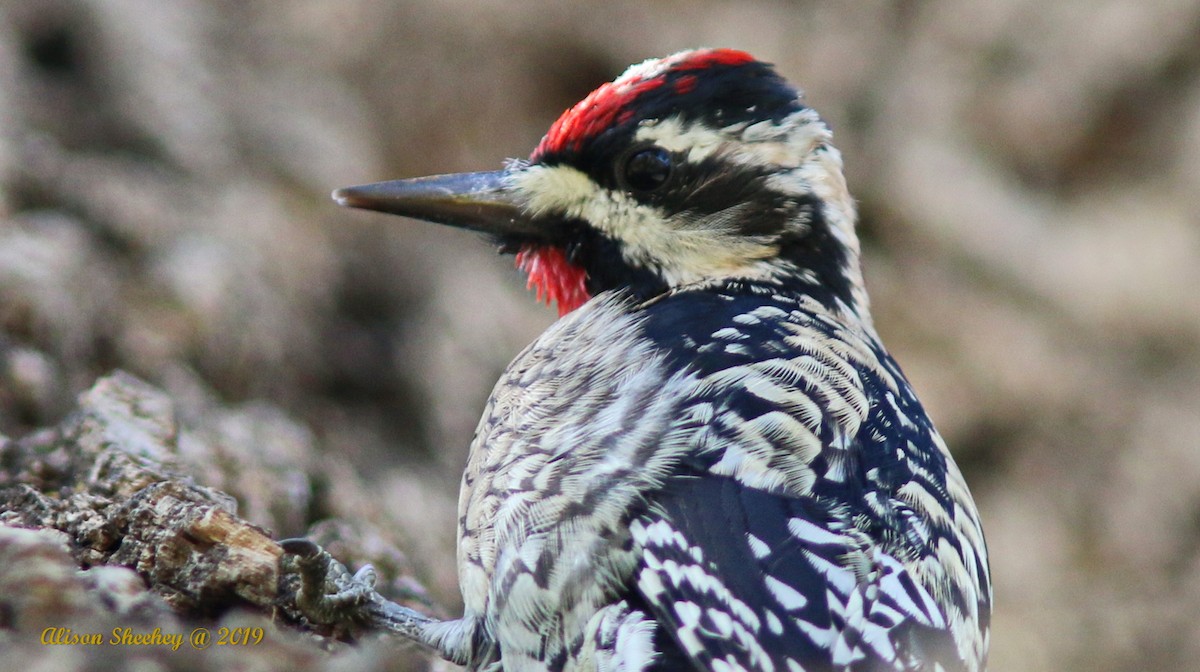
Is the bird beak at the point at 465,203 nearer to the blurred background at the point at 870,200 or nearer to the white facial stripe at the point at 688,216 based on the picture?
the white facial stripe at the point at 688,216

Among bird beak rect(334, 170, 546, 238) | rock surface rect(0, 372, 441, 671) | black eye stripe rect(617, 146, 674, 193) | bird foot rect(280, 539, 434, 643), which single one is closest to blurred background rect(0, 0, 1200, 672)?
rock surface rect(0, 372, 441, 671)

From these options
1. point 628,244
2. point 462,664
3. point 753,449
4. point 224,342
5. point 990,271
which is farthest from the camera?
point 990,271

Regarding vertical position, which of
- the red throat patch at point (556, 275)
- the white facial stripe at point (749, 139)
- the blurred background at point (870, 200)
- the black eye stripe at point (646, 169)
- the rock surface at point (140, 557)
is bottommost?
the rock surface at point (140, 557)

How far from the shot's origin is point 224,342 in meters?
3.47

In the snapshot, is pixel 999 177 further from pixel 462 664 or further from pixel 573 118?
pixel 462 664

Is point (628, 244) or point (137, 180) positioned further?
point (137, 180)

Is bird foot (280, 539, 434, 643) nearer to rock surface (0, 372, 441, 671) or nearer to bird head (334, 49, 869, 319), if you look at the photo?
rock surface (0, 372, 441, 671)

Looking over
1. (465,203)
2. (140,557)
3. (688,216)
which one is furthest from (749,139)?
(140,557)

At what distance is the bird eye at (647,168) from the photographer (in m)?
2.66

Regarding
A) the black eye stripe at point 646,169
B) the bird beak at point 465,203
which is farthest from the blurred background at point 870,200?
the black eye stripe at point 646,169

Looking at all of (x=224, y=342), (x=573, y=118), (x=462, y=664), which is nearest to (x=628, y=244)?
(x=573, y=118)

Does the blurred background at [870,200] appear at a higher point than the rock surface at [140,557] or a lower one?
higher

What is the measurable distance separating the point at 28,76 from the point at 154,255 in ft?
3.05

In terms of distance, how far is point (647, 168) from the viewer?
8.75 feet
